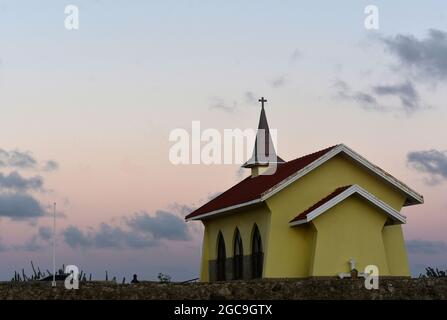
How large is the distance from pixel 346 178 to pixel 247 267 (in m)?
5.32

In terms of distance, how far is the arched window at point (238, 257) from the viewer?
37.0 meters

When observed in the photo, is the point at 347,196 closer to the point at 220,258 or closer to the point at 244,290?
the point at 244,290

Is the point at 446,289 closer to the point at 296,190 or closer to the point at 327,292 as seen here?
the point at 327,292

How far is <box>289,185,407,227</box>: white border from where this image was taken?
31.5 metres

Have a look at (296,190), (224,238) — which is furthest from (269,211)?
(224,238)

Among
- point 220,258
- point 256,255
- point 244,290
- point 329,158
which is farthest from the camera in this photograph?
point 220,258

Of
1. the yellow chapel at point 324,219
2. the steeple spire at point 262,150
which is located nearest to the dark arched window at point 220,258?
the yellow chapel at point 324,219

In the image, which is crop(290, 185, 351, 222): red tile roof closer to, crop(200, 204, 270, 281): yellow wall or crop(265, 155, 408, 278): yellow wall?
crop(265, 155, 408, 278): yellow wall

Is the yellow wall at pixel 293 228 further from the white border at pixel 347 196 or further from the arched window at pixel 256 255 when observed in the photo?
the arched window at pixel 256 255

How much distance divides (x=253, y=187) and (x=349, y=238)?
6320 mm

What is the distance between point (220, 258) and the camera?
130 feet

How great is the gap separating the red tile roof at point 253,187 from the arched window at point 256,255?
4.62ft

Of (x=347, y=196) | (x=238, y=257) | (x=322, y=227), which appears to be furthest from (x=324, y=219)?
(x=238, y=257)

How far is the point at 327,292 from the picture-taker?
25047mm
